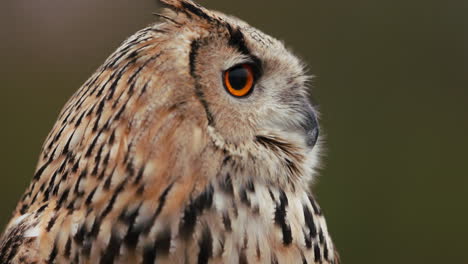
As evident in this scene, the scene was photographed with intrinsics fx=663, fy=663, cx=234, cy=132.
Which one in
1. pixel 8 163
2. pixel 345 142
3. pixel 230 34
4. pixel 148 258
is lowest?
pixel 8 163

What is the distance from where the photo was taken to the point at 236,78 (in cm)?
150

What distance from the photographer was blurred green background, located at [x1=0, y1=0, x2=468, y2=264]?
532cm

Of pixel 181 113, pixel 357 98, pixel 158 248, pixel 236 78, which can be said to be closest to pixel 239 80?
pixel 236 78

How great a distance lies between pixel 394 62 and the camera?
6523 millimetres

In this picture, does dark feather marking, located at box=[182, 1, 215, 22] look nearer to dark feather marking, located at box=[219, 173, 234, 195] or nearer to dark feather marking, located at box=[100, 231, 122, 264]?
dark feather marking, located at box=[219, 173, 234, 195]

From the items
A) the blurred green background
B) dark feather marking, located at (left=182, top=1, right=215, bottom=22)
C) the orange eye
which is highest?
dark feather marking, located at (left=182, top=1, right=215, bottom=22)

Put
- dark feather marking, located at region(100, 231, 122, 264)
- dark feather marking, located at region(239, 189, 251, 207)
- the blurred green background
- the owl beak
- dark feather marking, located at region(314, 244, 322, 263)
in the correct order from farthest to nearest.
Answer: the blurred green background < the owl beak < dark feather marking, located at region(314, 244, 322, 263) < dark feather marking, located at region(239, 189, 251, 207) < dark feather marking, located at region(100, 231, 122, 264)

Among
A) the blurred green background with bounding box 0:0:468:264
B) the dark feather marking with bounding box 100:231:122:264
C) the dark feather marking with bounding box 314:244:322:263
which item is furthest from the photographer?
the blurred green background with bounding box 0:0:468:264

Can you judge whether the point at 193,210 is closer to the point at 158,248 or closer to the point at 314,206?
the point at 158,248

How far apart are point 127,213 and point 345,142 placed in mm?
4587

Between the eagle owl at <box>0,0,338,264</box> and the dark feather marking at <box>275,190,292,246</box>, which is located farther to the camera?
the dark feather marking at <box>275,190,292,246</box>

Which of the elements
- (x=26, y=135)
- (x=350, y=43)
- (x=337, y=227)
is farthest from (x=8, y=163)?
(x=350, y=43)

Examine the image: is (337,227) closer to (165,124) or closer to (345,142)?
(345,142)

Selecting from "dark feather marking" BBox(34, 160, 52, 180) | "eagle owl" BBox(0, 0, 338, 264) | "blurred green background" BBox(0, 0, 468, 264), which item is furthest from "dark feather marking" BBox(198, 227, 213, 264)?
"blurred green background" BBox(0, 0, 468, 264)
